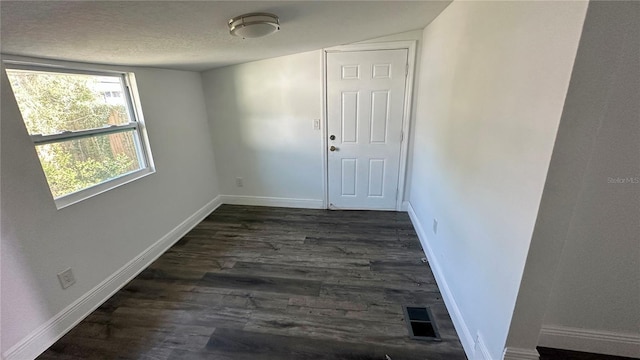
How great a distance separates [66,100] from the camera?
6.17ft

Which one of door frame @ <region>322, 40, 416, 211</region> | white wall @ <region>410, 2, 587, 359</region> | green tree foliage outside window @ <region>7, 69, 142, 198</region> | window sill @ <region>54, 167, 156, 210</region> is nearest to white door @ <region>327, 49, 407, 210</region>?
door frame @ <region>322, 40, 416, 211</region>

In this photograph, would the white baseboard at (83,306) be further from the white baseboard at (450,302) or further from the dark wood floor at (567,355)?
the dark wood floor at (567,355)

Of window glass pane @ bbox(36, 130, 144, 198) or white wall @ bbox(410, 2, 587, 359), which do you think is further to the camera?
window glass pane @ bbox(36, 130, 144, 198)

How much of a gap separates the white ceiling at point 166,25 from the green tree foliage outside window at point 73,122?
0.20m

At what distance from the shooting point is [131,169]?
246 cm

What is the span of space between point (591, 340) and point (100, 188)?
135 inches

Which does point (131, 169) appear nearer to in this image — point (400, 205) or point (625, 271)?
point (400, 205)

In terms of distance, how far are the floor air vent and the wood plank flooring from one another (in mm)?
42

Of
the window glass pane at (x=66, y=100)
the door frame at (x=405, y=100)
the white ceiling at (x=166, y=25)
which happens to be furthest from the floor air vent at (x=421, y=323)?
the window glass pane at (x=66, y=100)

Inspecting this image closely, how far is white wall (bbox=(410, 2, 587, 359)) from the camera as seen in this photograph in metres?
0.94

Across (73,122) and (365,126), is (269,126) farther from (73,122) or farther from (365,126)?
(73,122)

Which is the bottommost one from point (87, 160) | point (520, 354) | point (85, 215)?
point (520, 354)

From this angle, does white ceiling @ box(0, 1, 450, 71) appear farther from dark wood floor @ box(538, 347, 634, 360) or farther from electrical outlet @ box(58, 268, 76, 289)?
dark wood floor @ box(538, 347, 634, 360)

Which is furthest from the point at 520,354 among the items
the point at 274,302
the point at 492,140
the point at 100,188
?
the point at 100,188
